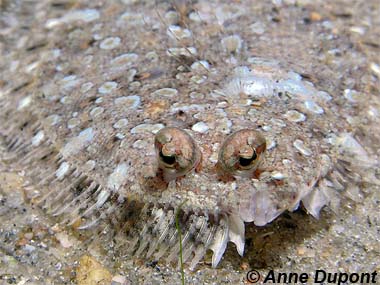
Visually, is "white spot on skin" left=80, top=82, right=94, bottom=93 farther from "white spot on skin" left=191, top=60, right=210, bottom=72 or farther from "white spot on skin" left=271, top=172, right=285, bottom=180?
"white spot on skin" left=271, top=172, right=285, bottom=180

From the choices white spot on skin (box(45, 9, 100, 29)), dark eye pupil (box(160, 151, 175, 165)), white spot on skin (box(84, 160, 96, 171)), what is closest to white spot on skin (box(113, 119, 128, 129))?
white spot on skin (box(84, 160, 96, 171))

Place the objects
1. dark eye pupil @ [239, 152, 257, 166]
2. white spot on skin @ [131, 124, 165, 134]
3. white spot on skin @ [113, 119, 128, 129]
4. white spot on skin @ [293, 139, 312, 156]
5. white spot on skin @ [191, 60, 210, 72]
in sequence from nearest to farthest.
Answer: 1. dark eye pupil @ [239, 152, 257, 166]
2. white spot on skin @ [293, 139, 312, 156]
3. white spot on skin @ [131, 124, 165, 134]
4. white spot on skin @ [113, 119, 128, 129]
5. white spot on skin @ [191, 60, 210, 72]

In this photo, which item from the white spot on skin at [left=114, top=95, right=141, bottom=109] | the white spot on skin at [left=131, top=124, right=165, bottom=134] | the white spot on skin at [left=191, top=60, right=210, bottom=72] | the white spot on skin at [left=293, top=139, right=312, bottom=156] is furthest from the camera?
the white spot on skin at [left=191, top=60, right=210, bottom=72]

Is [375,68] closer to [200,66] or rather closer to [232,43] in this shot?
[232,43]

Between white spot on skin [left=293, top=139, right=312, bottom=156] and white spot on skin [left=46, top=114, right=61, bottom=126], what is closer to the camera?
white spot on skin [left=293, top=139, right=312, bottom=156]

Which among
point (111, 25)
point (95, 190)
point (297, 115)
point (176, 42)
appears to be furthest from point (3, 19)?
point (297, 115)

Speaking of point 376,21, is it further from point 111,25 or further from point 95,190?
point 95,190

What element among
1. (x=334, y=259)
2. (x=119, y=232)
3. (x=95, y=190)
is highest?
(x=95, y=190)
